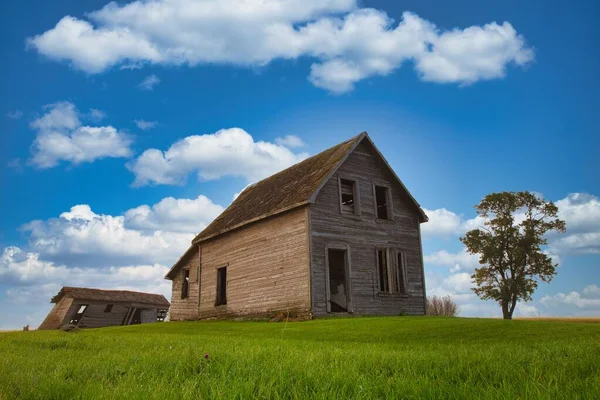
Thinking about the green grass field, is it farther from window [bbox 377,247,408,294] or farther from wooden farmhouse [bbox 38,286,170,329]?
wooden farmhouse [bbox 38,286,170,329]

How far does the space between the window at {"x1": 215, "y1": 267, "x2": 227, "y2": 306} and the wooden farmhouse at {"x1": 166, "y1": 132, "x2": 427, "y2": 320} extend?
0.19 feet

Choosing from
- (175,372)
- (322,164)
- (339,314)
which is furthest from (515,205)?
(175,372)

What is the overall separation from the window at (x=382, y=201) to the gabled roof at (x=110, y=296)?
1046 inches

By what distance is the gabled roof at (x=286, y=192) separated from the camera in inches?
862

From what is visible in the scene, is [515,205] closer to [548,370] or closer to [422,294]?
[422,294]

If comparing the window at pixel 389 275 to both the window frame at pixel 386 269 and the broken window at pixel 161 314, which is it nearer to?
the window frame at pixel 386 269

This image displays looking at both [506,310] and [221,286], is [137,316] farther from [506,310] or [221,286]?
[506,310]

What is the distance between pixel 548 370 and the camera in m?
4.95

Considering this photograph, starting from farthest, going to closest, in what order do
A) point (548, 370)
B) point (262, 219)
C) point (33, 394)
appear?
point (262, 219) < point (548, 370) < point (33, 394)

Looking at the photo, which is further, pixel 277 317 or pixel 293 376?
pixel 277 317

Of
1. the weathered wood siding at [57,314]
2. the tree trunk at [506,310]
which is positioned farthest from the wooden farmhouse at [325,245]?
the weathered wood siding at [57,314]

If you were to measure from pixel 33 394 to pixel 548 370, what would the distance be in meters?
5.19

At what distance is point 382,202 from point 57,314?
30.0 metres

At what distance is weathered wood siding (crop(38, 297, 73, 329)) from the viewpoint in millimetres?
39000
